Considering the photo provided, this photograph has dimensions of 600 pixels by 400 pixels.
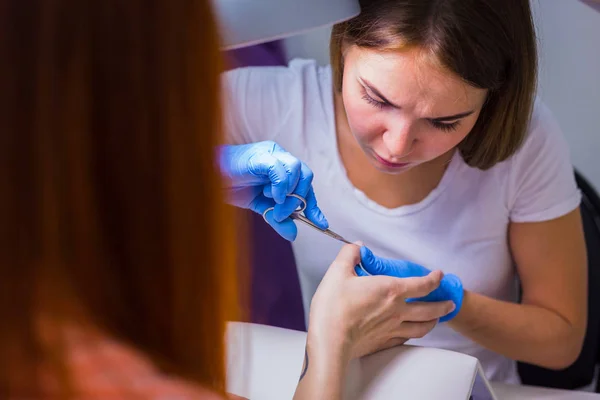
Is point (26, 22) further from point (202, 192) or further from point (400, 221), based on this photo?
point (400, 221)

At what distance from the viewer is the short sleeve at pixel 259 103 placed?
44.2 inches

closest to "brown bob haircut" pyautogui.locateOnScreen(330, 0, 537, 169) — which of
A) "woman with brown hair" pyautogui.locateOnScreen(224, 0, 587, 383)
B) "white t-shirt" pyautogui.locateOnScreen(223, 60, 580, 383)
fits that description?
"woman with brown hair" pyautogui.locateOnScreen(224, 0, 587, 383)

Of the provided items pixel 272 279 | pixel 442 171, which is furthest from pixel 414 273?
pixel 272 279

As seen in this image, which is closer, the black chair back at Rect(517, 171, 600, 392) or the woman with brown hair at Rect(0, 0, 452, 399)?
the woman with brown hair at Rect(0, 0, 452, 399)

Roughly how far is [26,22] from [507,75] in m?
0.66

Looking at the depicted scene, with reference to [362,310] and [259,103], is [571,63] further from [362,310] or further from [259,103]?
[362,310]

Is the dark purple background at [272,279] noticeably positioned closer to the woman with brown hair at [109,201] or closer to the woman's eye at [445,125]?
the woman's eye at [445,125]

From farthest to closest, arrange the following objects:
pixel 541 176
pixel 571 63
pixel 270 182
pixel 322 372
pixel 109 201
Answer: pixel 571 63, pixel 541 176, pixel 270 182, pixel 322 372, pixel 109 201

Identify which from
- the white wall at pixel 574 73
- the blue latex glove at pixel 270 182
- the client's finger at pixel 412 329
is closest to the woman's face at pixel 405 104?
the blue latex glove at pixel 270 182

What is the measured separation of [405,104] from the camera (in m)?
0.88

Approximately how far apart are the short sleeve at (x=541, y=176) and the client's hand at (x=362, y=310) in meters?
0.22

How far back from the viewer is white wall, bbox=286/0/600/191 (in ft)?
4.21

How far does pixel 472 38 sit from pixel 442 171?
0.94 ft

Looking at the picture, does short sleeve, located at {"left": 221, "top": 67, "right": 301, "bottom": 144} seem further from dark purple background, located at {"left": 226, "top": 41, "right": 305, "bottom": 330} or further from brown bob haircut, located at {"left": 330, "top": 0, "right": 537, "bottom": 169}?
brown bob haircut, located at {"left": 330, "top": 0, "right": 537, "bottom": 169}
